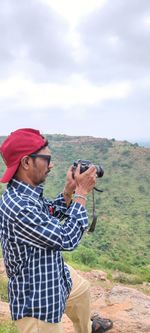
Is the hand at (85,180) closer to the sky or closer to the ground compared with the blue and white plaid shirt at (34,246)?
closer to the sky

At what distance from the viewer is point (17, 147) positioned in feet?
7.08

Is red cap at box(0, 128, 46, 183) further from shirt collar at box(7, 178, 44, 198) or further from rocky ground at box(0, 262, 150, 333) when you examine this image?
rocky ground at box(0, 262, 150, 333)

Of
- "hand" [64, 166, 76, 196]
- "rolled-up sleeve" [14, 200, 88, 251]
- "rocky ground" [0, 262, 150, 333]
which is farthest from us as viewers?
"rocky ground" [0, 262, 150, 333]

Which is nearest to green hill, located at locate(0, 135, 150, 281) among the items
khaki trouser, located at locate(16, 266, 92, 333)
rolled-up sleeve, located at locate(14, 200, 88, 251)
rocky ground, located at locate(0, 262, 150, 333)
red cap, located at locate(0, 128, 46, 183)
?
rocky ground, located at locate(0, 262, 150, 333)

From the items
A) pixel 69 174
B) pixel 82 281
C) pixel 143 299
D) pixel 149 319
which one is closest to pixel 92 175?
pixel 69 174

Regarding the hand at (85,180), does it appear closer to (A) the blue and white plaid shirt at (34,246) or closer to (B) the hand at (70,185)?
(A) the blue and white plaid shirt at (34,246)

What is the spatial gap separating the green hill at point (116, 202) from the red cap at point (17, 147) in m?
6.29

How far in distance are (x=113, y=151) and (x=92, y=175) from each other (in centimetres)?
4536

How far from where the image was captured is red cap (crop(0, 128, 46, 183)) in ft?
7.07

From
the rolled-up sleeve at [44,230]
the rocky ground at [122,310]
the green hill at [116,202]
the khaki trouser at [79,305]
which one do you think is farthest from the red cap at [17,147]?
the green hill at [116,202]

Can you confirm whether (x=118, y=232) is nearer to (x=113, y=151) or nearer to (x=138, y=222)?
(x=138, y=222)

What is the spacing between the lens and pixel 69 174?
2.41 meters

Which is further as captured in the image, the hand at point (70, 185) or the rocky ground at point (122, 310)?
the rocky ground at point (122, 310)

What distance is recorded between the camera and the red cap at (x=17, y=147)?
2.16 meters
